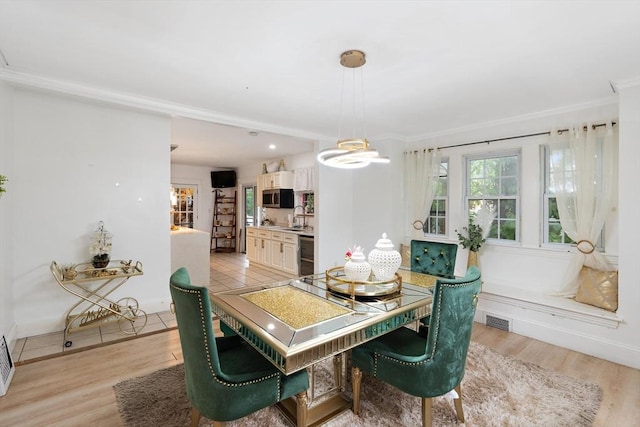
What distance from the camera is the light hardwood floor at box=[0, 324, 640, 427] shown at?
198 cm

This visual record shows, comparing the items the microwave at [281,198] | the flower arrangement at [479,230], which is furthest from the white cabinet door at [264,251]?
the flower arrangement at [479,230]

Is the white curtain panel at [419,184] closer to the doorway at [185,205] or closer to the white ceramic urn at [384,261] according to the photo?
the white ceramic urn at [384,261]

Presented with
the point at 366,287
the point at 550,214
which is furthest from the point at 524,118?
the point at 366,287

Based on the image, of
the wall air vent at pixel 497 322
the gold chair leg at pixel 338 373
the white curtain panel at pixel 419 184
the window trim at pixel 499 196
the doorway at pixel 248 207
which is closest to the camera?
the gold chair leg at pixel 338 373

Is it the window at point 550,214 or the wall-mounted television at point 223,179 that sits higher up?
the wall-mounted television at point 223,179

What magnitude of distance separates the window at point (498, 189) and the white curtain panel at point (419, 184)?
1.57ft

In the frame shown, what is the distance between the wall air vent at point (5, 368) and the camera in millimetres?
2170

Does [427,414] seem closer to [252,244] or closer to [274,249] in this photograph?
[274,249]

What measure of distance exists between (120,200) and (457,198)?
4.27 m

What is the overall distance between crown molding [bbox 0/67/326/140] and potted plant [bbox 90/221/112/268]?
1.29 metres

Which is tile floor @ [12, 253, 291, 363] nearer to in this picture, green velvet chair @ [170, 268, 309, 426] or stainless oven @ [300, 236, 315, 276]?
stainless oven @ [300, 236, 315, 276]

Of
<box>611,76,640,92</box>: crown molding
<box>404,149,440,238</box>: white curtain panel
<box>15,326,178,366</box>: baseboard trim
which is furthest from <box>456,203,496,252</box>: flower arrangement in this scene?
<box>15,326,178,366</box>: baseboard trim

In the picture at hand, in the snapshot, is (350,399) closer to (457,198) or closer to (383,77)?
(383,77)

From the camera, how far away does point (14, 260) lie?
2916 millimetres
